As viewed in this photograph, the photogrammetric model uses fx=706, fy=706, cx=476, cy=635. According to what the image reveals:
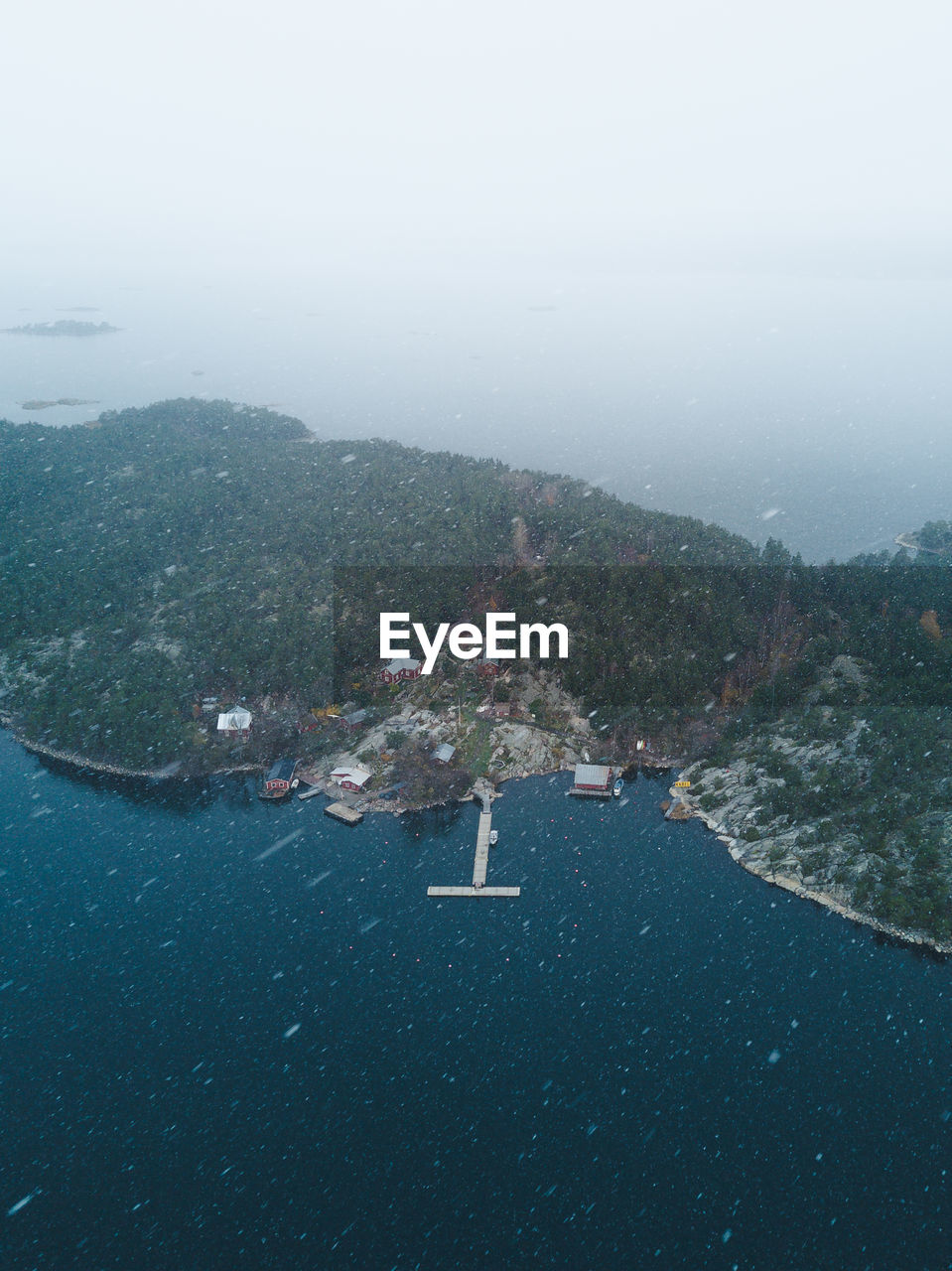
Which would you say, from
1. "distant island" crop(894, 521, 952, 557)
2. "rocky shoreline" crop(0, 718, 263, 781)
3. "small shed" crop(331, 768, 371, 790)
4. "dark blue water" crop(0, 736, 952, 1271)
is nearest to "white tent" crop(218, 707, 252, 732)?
"rocky shoreline" crop(0, 718, 263, 781)

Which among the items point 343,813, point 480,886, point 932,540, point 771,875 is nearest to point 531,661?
point 343,813

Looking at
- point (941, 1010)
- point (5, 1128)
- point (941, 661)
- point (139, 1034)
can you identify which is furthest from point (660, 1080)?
point (941, 661)

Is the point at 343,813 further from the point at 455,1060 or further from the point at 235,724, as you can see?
the point at 455,1060

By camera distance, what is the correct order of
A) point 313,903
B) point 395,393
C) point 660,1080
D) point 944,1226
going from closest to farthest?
point 944,1226
point 660,1080
point 313,903
point 395,393

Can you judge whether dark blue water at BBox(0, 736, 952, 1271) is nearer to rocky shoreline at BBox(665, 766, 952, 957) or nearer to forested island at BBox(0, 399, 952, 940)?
rocky shoreline at BBox(665, 766, 952, 957)

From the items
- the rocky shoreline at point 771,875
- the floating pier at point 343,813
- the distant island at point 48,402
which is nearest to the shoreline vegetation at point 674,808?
the rocky shoreline at point 771,875

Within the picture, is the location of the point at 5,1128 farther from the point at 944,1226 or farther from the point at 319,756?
the point at 944,1226
